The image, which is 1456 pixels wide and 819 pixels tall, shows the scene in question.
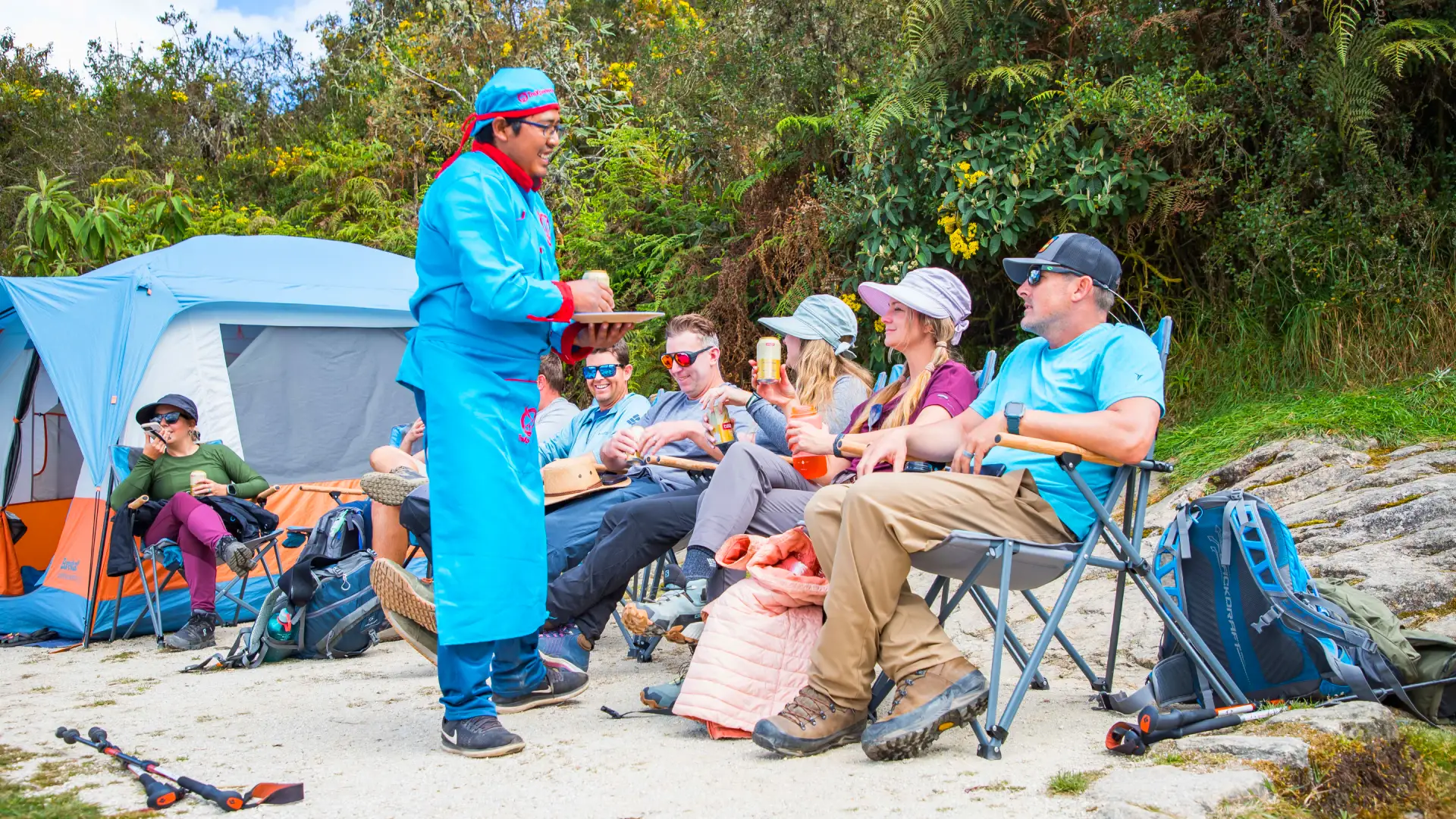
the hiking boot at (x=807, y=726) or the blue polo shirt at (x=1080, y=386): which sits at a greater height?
the blue polo shirt at (x=1080, y=386)

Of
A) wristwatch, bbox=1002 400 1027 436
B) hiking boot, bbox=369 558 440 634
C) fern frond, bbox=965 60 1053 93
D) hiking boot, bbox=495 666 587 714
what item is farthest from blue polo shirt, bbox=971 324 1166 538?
fern frond, bbox=965 60 1053 93

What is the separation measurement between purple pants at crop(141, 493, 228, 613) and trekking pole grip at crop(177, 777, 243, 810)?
9.91 feet

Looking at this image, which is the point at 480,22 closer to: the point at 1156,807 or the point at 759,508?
the point at 759,508

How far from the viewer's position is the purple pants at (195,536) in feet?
17.0

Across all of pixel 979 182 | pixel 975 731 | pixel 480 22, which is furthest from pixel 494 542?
pixel 480 22

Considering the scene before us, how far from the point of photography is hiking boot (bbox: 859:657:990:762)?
8.01 ft

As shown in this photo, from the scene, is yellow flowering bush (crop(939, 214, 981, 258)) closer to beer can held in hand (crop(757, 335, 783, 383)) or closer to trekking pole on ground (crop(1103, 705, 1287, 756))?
beer can held in hand (crop(757, 335, 783, 383))

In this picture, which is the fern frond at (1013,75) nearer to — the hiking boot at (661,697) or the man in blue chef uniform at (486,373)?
the man in blue chef uniform at (486,373)

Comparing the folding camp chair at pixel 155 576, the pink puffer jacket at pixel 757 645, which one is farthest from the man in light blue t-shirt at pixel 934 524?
the folding camp chair at pixel 155 576

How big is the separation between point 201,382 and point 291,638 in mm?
2257

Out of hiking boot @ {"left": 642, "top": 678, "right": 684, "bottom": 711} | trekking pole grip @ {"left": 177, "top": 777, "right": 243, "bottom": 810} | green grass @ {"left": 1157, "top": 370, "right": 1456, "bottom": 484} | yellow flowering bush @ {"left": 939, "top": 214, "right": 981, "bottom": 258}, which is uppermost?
yellow flowering bush @ {"left": 939, "top": 214, "right": 981, "bottom": 258}

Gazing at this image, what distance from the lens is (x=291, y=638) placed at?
4.57 m

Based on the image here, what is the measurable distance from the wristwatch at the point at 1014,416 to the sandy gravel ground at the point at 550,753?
2.35 ft

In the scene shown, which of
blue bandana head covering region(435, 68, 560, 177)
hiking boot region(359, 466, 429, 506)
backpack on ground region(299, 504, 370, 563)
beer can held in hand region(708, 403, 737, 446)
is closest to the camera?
blue bandana head covering region(435, 68, 560, 177)
